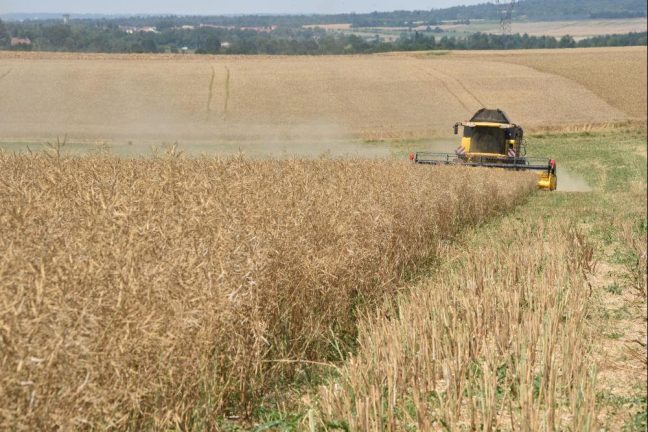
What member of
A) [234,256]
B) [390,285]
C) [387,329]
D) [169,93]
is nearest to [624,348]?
[387,329]

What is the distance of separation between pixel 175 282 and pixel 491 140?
19.1 meters

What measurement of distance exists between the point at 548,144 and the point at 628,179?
40.9 feet

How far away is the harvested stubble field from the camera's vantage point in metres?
3.84

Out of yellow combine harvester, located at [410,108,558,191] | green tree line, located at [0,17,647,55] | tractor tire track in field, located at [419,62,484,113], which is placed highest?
green tree line, located at [0,17,647,55]

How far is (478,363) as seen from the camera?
18.7ft

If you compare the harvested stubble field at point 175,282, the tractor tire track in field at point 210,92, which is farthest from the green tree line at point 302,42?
the harvested stubble field at point 175,282

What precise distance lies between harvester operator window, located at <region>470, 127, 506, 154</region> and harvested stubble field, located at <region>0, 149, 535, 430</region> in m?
13.9

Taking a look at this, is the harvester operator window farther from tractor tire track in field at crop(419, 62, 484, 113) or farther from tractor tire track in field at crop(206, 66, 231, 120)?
tractor tire track in field at crop(419, 62, 484, 113)

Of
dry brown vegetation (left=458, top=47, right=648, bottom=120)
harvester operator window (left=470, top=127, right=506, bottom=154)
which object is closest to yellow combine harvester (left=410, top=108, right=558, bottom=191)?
harvester operator window (left=470, top=127, right=506, bottom=154)

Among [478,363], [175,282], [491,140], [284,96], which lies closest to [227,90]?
[284,96]

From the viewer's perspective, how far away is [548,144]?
35812 mm

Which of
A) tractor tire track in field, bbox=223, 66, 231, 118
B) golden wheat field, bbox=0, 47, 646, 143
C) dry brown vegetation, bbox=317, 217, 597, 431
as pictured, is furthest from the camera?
tractor tire track in field, bbox=223, 66, 231, 118

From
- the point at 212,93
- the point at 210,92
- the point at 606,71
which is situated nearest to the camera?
the point at 212,93

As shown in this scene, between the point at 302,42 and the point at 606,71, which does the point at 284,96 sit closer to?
the point at 606,71
